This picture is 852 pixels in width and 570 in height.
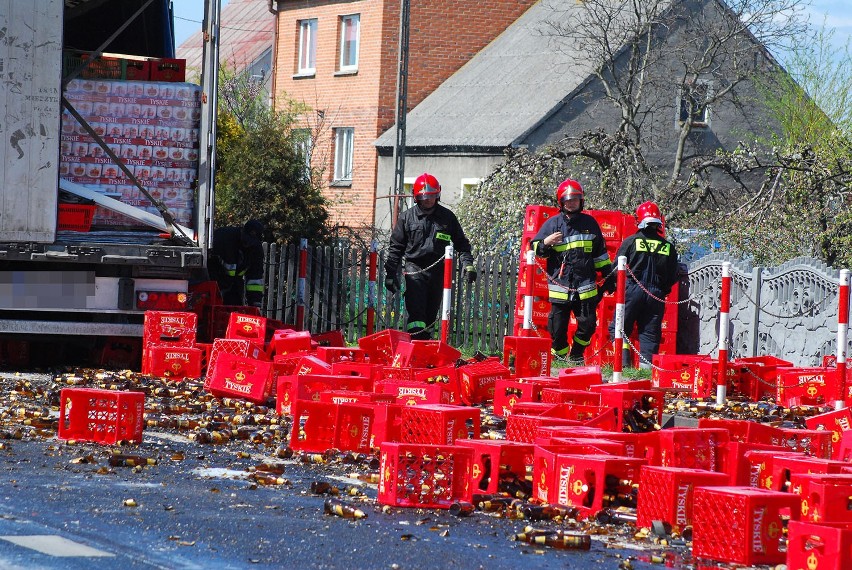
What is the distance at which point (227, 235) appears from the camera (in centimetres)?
1634

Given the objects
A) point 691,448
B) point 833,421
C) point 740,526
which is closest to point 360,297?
point 833,421

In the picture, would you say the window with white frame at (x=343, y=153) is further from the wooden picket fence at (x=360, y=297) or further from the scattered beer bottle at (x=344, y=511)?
the scattered beer bottle at (x=344, y=511)

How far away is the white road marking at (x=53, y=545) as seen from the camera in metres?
5.50

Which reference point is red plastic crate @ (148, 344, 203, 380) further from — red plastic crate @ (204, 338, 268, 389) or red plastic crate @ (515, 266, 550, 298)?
red plastic crate @ (515, 266, 550, 298)

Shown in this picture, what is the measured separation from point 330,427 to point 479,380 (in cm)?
324

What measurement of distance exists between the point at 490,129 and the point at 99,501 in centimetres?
2789

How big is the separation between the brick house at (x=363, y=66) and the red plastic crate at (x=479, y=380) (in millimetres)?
24566

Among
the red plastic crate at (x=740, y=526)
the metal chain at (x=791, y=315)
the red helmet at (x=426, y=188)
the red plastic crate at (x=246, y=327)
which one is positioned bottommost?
the red plastic crate at (x=740, y=526)

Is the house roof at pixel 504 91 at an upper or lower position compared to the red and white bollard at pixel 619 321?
upper

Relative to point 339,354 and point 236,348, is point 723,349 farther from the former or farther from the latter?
point 236,348

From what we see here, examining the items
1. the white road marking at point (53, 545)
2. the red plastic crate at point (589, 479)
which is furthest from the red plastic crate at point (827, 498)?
the white road marking at point (53, 545)

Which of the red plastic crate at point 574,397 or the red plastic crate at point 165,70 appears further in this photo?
the red plastic crate at point 165,70

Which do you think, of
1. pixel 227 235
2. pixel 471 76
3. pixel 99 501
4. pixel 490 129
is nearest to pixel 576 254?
pixel 227 235

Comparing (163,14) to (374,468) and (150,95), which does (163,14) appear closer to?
(150,95)
